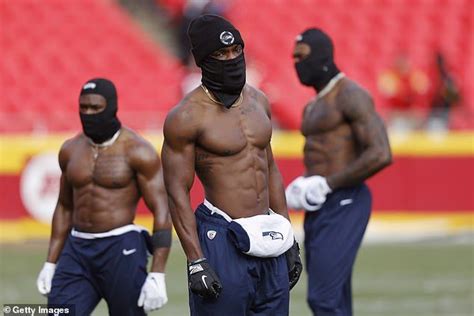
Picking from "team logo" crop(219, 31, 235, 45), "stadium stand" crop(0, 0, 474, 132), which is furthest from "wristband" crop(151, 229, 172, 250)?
"stadium stand" crop(0, 0, 474, 132)

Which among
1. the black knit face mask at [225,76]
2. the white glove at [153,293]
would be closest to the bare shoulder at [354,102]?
the white glove at [153,293]

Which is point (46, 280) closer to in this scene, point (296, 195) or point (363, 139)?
point (296, 195)

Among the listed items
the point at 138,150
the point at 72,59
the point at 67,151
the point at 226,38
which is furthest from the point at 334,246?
the point at 72,59

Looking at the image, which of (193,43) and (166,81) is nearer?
(193,43)

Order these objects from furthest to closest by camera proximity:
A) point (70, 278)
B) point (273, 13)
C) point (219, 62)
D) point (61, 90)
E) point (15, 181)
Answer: point (273, 13), point (61, 90), point (15, 181), point (70, 278), point (219, 62)

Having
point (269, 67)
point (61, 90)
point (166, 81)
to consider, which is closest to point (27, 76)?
point (61, 90)

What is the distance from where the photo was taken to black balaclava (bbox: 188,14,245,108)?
6305 millimetres

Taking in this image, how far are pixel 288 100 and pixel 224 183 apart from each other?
1176cm

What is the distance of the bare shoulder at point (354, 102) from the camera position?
839 centimetres

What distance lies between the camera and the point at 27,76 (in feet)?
62.7

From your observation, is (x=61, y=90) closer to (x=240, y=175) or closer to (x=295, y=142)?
(x=295, y=142)

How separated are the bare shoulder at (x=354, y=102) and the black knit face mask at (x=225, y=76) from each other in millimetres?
2139

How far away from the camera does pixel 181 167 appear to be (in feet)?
20.8

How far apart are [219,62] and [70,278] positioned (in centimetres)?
217
